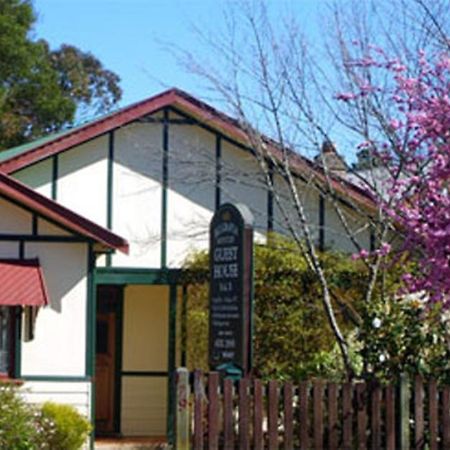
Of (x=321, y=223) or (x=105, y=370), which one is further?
(x=105, y=370)

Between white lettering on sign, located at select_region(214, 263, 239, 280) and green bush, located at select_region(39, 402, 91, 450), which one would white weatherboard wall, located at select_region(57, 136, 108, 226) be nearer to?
green bush, located at select_region(39, 402, 91, 450)

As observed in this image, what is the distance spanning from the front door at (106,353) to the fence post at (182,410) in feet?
22.5

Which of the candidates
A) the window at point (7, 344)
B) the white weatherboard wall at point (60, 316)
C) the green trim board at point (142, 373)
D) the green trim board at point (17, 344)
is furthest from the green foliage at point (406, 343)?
the green trim board at point (142, 373)

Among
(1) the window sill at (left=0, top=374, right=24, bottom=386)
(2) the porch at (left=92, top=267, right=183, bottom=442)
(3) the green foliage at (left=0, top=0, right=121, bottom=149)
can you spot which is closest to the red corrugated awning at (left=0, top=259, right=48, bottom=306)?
(1) the window sill at (left=0, top=374, right=24, bottom=386)

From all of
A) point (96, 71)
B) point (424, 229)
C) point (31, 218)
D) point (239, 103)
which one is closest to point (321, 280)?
point (239, 103)

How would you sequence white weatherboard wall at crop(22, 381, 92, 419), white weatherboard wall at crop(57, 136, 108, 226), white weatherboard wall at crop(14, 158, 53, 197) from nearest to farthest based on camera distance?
white weatherboard wall at crop(22, 381, 92, 419) → white weatherboard wall at crop(14, 158, 53, 197) → white weatherboard wall at crop(57, 136, 108, 226)

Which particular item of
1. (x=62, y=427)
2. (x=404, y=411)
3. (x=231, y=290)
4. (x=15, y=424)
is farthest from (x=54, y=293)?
(x=404, y=411)

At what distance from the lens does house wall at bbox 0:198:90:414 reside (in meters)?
16.1

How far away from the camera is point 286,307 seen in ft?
56.6

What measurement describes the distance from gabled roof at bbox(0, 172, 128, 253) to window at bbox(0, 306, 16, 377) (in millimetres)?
1400

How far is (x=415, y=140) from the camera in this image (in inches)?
488

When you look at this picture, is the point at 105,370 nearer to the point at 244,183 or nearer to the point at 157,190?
the point at 157,190

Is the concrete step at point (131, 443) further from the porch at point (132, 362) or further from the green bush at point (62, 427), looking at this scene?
the green bush at point (62, 427)

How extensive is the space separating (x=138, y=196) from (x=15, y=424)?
14.8 ft
